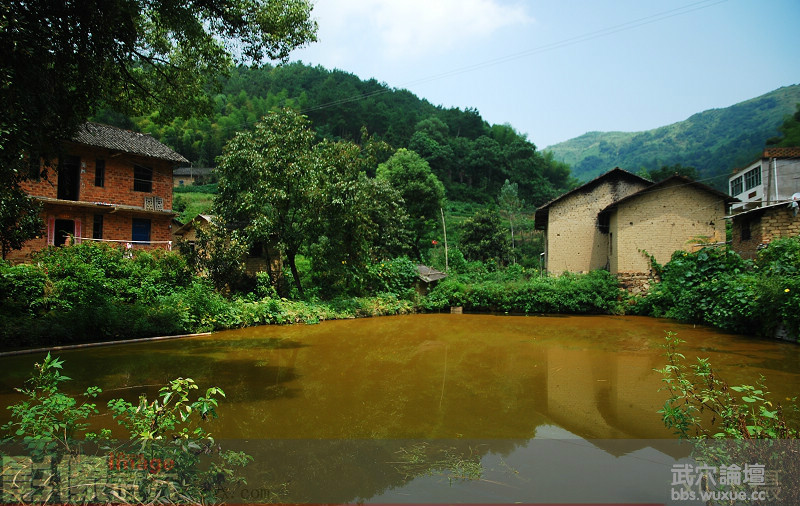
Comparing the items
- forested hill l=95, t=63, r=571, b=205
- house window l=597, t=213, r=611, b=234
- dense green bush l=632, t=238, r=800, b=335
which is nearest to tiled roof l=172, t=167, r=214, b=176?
forested hill l=95, t=63, r=571, b=205

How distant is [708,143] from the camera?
76938 millimetres

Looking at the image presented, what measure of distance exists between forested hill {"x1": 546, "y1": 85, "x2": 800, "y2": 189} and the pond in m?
46.6

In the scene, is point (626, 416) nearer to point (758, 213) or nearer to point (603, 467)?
point (603, 467)

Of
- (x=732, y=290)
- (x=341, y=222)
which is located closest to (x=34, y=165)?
(x=341, y=222)

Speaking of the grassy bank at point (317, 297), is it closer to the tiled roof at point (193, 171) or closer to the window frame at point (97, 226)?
the window frame at point (97, 226)

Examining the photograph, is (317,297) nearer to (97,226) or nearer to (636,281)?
(97,226)

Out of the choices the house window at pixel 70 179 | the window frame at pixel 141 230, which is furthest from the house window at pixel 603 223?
the house window at pixel 70 179

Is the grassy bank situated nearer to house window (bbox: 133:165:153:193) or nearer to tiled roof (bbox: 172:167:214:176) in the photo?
house window (bbox: 133:165:153:193)

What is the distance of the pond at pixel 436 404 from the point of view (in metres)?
3.56

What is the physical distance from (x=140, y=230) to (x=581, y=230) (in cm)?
2147

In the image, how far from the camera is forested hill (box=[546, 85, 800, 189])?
5631 cm

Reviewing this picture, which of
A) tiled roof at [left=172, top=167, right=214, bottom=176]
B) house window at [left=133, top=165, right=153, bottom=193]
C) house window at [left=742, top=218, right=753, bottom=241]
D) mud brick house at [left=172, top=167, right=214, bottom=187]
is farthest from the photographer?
tiled roof at [left=172, top=167, right=214, bottom=176]

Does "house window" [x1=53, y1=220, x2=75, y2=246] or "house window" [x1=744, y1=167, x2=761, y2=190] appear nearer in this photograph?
"house window" [x1=53, y1=220, x2=75, y2=246]

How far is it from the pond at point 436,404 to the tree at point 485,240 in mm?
18201
